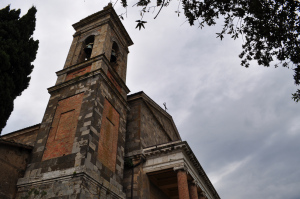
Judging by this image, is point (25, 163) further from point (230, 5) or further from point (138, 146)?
point (230, 5)

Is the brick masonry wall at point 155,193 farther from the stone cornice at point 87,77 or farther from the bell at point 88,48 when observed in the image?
the bell at point 88,48

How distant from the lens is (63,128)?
32.5 feet

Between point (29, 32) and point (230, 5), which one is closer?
point (230, 5)

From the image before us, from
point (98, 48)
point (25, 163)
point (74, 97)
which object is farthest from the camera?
point (98, 48)

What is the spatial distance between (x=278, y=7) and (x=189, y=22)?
1.83 meters

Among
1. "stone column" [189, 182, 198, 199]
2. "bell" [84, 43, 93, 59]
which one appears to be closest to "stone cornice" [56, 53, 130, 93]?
"bell" [84, 43, 93, 59]

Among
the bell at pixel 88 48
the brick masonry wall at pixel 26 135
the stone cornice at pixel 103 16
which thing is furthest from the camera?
the stone cornice at pixel 103 16

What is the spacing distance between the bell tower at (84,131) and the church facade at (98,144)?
35 millimetres

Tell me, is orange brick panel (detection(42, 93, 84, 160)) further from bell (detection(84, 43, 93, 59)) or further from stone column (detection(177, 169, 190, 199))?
stone column (detection(177, 169, 190, 199))

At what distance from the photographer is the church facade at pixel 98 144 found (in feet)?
27.6

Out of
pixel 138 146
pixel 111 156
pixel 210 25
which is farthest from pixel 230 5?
pixel 138 146

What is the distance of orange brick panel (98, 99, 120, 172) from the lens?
31.7ft

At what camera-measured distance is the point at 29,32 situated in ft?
34.6

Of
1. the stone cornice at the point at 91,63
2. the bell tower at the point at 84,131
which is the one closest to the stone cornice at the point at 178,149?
the bell tower at the point at 84,131
